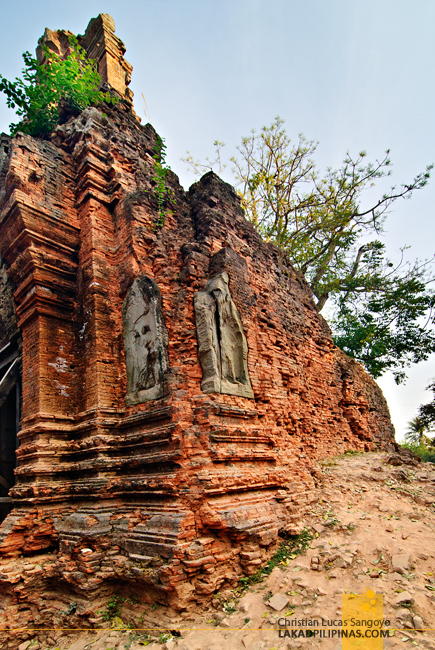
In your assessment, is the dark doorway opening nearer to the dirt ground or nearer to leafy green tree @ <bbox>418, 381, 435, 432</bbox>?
the dirt ground

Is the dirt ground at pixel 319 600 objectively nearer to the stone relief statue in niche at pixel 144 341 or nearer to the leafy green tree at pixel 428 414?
the stone relief statue in niche at pixel 144 341

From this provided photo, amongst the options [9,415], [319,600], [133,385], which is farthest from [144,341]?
Result: [319,600]

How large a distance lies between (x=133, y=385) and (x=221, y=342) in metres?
1.34

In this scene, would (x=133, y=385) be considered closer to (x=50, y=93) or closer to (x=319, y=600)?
(x=319, y=600)

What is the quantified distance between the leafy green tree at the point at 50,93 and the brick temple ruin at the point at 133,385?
0.34 m

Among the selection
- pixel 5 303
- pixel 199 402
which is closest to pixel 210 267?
pixel 199 402

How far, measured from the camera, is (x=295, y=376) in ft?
23.1

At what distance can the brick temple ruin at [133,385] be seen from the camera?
4.11 metres

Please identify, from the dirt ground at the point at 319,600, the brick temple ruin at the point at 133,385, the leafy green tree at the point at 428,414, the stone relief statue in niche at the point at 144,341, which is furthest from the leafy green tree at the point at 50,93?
the leafy green tree at the point at 428,414

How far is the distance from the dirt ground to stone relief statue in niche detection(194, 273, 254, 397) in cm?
209

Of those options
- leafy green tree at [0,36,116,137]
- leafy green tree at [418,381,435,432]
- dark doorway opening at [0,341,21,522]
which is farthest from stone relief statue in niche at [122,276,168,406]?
leafy green tree at [418,381,435,432]

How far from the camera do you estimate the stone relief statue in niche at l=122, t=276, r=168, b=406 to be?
5099 millimetres

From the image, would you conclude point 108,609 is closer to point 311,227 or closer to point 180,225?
point 180,225

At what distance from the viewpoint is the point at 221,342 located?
17.4 feet
